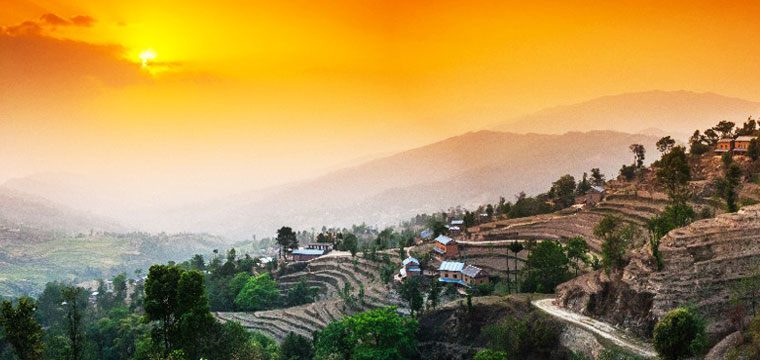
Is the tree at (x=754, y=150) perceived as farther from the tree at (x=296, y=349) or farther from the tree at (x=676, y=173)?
the tree at (x=296, y=349)

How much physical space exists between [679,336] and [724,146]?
49.9 meters

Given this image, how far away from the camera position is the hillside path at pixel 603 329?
109 ft

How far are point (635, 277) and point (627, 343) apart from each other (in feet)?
18.3

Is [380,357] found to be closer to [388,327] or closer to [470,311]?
[388,327]

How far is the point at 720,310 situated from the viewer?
1271 inches

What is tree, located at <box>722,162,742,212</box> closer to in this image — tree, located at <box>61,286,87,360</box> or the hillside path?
the hillside path

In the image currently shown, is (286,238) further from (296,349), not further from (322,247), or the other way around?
(296,349)

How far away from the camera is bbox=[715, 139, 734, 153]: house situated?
220 feet

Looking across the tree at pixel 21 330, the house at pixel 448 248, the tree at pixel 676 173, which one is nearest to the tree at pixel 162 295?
the tree at pixel 21 330

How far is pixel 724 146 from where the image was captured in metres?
68.4

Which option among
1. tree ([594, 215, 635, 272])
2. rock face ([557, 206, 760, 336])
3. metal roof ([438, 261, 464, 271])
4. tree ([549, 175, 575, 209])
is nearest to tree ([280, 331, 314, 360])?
metal roof ([438, 261, 464, 271])

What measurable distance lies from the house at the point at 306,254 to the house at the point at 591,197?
41.0 metres

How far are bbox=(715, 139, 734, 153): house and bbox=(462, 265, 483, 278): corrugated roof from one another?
114ft

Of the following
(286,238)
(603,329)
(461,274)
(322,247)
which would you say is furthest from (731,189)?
(286,238)
